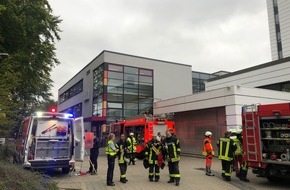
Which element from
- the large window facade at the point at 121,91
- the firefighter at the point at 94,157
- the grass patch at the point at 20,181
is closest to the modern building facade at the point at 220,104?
the large window facade at the point at 121,91

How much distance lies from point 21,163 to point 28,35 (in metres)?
6.54

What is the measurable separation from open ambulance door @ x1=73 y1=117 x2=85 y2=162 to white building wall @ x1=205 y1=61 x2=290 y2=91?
20018 mm

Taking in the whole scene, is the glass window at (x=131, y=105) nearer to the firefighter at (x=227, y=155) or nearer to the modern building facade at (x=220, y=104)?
the modern building facade at (x=220, y=104)

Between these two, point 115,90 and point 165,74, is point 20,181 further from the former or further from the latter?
point 165,74

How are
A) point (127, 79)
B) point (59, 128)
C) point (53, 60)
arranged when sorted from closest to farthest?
1. point (59, 128)
2. point (53, 60)
3. point (127, 79)

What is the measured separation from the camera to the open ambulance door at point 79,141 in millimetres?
11648

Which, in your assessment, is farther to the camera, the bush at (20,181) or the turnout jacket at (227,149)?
the turnout jacket at (227,149)

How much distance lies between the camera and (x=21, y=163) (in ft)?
36.7

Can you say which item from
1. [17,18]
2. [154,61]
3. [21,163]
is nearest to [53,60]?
[17,18]

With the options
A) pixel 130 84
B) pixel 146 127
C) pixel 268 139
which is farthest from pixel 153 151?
pixel 130 84

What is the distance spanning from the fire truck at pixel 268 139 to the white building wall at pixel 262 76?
17.4 metres

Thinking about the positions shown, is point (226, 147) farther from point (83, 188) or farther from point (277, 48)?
point (277, 48)

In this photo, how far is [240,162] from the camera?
10930mm

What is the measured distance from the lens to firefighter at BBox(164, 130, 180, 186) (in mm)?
9945
